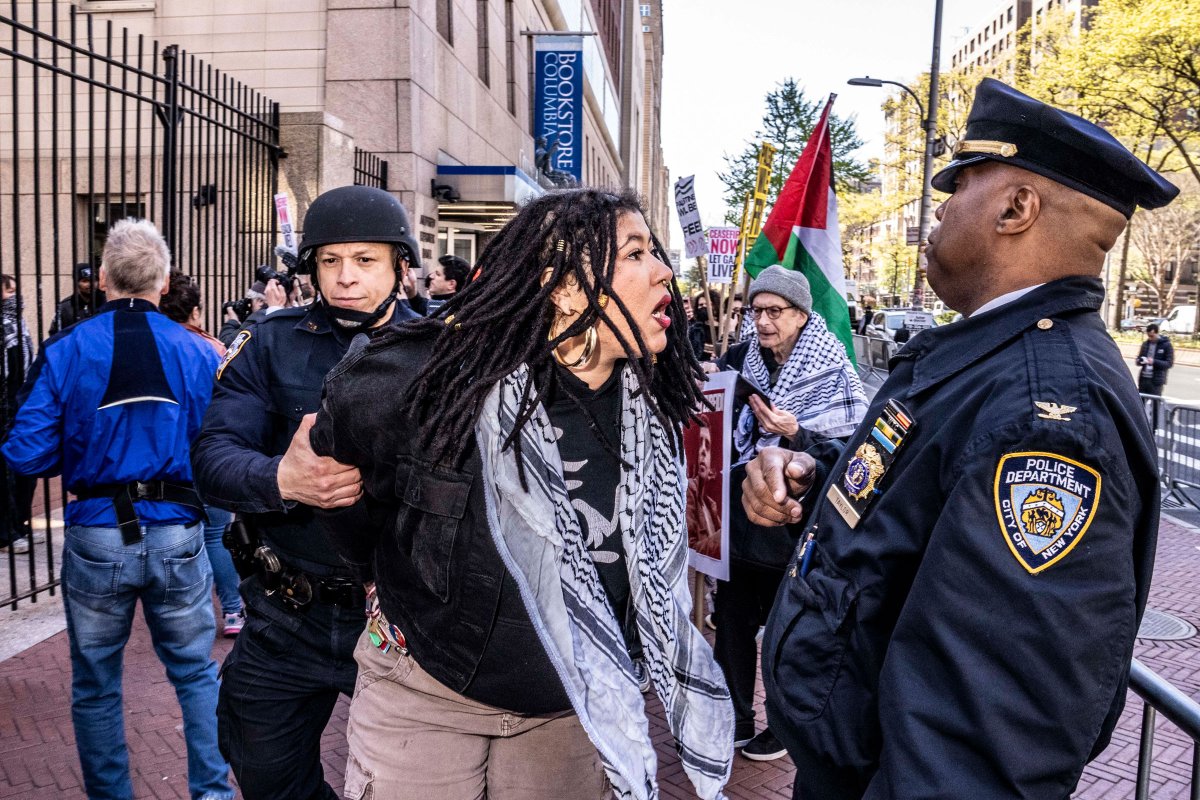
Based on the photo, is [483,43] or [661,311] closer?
[661,311]

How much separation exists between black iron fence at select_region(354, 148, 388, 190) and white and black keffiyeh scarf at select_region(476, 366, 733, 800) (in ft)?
32.7

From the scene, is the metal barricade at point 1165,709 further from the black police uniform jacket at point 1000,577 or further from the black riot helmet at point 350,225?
the black riot helmet at point 350,225

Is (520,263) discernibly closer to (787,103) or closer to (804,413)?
(804,413)

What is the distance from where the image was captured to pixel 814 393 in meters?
4.36

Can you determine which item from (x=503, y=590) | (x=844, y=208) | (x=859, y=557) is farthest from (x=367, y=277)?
(x=844, y=208)

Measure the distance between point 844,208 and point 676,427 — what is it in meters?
47.7

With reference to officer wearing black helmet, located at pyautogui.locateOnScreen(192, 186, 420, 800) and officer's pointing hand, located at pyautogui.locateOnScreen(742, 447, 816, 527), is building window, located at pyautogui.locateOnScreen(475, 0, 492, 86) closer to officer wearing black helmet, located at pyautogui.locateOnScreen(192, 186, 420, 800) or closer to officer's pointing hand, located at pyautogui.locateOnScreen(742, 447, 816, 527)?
officer wearing black helmet, located at pyautogui.locateOnScreen(192, 186, 420, 800)

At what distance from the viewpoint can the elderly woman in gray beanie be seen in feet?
13.1

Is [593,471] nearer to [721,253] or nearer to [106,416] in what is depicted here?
[106,416]

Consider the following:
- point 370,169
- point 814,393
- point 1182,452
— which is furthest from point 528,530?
point 370,169

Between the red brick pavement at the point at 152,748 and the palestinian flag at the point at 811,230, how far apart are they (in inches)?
107

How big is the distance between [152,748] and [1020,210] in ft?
13.1

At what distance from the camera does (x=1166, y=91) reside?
958 inches

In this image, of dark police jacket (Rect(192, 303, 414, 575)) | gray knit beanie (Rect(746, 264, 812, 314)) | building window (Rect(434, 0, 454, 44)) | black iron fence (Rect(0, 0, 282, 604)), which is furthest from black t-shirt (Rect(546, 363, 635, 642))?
building window (Rect(434, 0, 454, 44))
